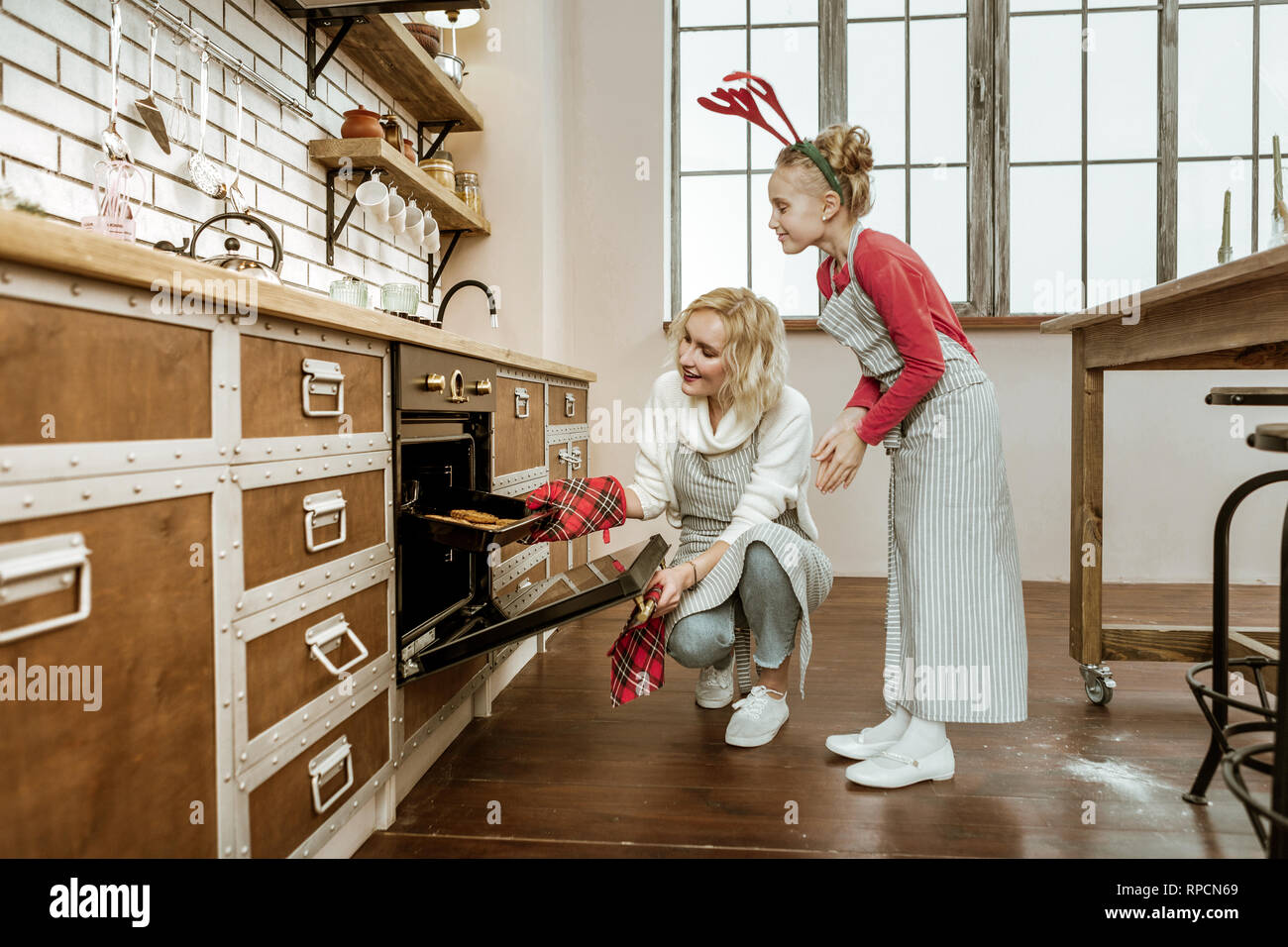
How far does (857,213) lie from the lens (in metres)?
1.61

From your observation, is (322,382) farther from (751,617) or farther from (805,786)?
(805,786)

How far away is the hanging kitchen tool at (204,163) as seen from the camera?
5.24ft

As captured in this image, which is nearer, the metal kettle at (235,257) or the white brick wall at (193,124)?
the white brick wall at (193,124)

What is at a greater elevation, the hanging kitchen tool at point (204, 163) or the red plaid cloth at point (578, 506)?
the hanging kitchen tool at point (204, 163)

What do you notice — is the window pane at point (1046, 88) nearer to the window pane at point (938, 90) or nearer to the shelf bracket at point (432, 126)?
the window pane at point (938, 90)

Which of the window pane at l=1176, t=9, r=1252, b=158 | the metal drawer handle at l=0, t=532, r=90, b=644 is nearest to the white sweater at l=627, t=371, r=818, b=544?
the metal drawer handle at l=0, t=532, r=90, b=644

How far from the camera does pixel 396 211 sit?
2354mm

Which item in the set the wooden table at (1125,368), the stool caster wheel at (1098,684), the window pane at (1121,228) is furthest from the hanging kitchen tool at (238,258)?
the window pane at (1121,228)

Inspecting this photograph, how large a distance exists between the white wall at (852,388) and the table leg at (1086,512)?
1.42m

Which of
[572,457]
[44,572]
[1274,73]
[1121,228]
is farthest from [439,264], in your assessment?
[1274,73]

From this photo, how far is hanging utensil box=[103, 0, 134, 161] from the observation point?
134cm

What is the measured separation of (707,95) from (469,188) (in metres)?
1.32

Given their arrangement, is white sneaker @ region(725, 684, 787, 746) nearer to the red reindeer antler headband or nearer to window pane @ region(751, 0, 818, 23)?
the red reindeer antler headband
